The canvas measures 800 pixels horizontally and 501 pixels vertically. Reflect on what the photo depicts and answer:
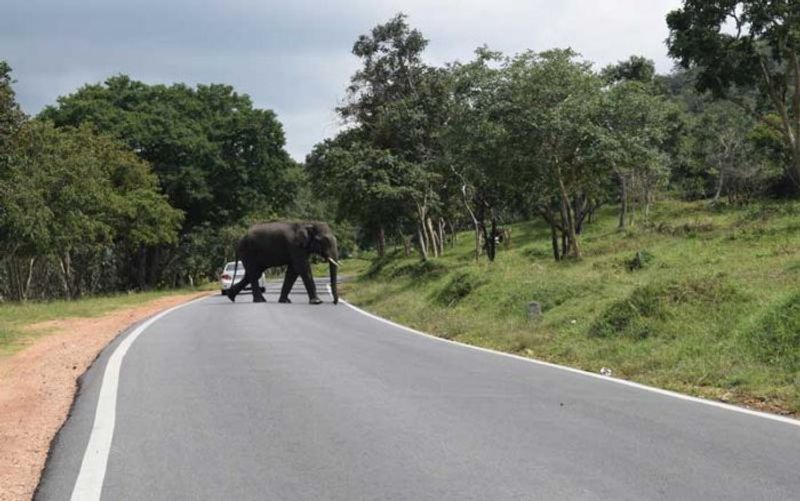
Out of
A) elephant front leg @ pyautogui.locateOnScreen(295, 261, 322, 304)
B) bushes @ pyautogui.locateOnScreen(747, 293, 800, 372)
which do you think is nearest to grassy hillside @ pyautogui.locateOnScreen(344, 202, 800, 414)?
bushes @ pyautogui.locateOnScreen(747, 293, 800, 372)

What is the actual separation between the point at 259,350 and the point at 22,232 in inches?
736

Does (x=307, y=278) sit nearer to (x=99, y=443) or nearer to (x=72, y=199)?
(x=72, y=199)

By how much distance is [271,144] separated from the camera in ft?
152

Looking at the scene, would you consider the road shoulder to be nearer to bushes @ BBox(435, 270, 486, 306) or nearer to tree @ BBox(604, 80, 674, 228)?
bushes @ BBox(435, 270, 486, 306)

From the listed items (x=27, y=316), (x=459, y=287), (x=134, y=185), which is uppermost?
(x=134, y=185)

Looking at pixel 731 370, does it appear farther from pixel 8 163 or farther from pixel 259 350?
pixel 8 163

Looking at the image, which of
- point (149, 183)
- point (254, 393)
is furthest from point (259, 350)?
point (149, 183)

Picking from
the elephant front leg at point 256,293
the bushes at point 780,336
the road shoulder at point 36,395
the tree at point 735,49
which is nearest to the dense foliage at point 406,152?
the tree at point 735,49

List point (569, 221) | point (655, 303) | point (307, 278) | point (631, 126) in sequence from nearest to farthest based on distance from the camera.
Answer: point (655, 303)
point (631, 126)
point (569, 221)
point (307, 278)

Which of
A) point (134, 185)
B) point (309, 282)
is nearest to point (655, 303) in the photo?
point (309, 282)

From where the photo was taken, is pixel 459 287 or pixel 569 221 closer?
pixel 459 287

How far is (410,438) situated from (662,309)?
24.6 feet

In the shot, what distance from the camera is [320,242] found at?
2844 cm

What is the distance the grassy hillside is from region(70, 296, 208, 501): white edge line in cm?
620
